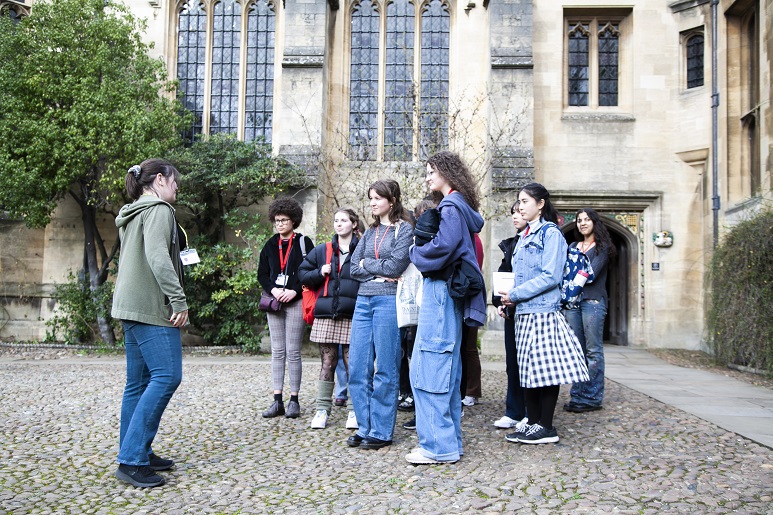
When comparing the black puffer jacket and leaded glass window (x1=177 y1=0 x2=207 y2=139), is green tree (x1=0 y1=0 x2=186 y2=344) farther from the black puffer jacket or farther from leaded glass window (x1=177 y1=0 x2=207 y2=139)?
the black puffer jacket

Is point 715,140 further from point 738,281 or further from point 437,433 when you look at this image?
point 437,433

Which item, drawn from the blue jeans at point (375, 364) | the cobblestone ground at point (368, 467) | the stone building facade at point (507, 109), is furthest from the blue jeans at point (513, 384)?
the stone building facade at point (507, 109)

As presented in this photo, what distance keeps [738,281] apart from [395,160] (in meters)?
6.57

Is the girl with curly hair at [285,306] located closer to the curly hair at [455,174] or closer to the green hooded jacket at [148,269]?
the green hooded jacket at [148,269]

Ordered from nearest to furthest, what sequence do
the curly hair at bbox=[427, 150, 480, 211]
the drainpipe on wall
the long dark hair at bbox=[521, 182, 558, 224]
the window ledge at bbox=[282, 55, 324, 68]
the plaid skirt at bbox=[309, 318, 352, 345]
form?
1. the curly hair at bbox=[427, 150, 480, 211]
2. the long dark hair at bbox=[521, 182, 558, 224]
3. the plaid skirt at bbox=[309, 318, 352, 345]
4. the drainpipe on wall
5. the window ledge at bbox=[282, 55, 324, 68]

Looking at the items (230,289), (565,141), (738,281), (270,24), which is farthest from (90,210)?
(738,281)

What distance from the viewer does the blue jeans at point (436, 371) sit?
382 cm

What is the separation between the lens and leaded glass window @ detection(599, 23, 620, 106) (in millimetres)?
12734

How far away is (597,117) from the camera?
1219cm

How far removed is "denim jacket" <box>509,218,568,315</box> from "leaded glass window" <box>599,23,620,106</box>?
Answer: 9.43 meters

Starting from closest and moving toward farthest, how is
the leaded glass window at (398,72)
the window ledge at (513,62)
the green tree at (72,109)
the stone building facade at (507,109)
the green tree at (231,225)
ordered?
the green tree at (72,109), the green tree at (231,225), the stone building facade at (507,109), the window ledge at (513,62), the leaded glass window at (398,72)

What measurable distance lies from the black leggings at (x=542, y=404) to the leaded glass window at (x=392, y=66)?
923cm

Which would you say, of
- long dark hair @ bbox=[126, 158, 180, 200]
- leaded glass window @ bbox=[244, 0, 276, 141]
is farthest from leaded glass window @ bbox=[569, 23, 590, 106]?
long dark hair @ bbox=[126, 158, 180, 200]

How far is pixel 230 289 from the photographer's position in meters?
11.3
